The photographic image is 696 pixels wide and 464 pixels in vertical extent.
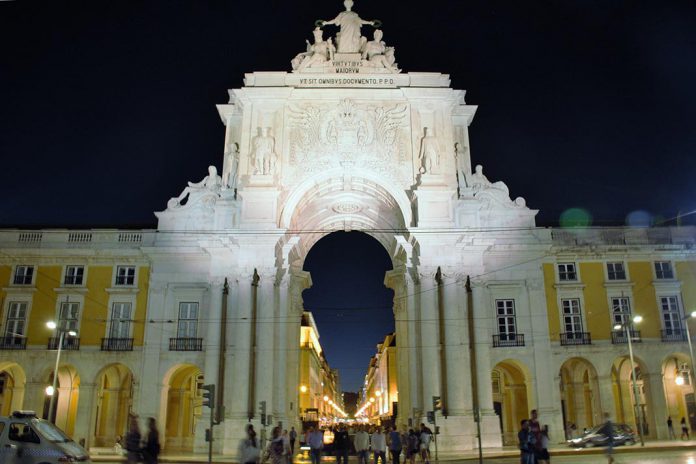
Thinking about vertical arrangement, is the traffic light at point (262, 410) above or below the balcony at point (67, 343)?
below

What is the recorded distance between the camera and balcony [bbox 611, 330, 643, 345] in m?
33.9

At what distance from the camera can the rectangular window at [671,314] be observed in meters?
34.4

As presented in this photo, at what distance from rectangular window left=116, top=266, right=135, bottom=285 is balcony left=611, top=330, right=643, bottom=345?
88.3 feet

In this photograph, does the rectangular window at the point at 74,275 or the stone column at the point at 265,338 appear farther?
the rectangular window at the point at 74,275

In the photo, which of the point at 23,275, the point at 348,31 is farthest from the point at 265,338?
the point at 348,31

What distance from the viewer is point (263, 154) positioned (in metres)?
33.3

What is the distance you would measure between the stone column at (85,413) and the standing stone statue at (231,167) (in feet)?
42.6

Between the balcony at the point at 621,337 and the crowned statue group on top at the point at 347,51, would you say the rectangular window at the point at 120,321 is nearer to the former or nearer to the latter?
the crowned statue group on top at the point at 347,51

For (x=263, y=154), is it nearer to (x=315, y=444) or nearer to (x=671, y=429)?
(x=315, y=444)

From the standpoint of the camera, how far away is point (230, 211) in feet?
109

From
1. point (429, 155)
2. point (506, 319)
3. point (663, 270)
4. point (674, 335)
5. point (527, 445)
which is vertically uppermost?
point (429, 155)

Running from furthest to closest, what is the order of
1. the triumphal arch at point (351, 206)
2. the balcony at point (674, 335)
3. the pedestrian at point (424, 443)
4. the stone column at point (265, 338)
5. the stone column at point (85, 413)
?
the balcony at point (674, 335), the stone column at point (85, 413), the triumphal arch at point (351, 206), the stone column at point (265, 338), the pedestrian at point (424, 443)

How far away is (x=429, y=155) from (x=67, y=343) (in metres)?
22.2

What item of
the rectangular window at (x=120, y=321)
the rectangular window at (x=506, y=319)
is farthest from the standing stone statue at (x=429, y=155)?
the rectangular window at (x=120, y=321)
